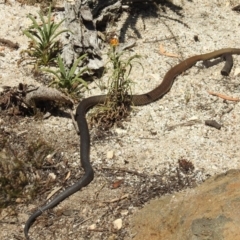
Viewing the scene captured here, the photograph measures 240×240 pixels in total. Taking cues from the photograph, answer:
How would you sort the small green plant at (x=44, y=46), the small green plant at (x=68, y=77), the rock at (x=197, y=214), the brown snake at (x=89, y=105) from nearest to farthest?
the rock at (x=197, y=214) → the brown snake at (x=89, y=105) → the small green plant at (x=68, y=77) → the small green plant at (x=44, y=46)

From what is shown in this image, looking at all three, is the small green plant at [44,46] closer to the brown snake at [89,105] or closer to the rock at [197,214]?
the brown snake at [89,105]

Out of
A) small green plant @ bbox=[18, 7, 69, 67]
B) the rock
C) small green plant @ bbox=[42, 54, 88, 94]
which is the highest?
small green plant @ bbox=[18, 7, 69, 67]

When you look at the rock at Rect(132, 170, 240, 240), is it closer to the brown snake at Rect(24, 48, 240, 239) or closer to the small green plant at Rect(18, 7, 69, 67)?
the brown snake at Rect(24, 48, 240, 239)

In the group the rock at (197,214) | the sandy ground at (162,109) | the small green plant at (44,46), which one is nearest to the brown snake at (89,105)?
the sandy ground at (162,109)

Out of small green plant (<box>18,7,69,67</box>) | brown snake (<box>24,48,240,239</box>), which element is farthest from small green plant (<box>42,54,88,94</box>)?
small green plant (<box>18,7,69,67</box>)

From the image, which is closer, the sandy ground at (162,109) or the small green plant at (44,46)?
the sandy ground at (162,109)

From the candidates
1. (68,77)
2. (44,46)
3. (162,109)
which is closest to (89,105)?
(68,77)

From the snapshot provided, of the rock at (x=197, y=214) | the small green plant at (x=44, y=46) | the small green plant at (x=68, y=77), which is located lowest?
the rock at (x=197, y=214)
